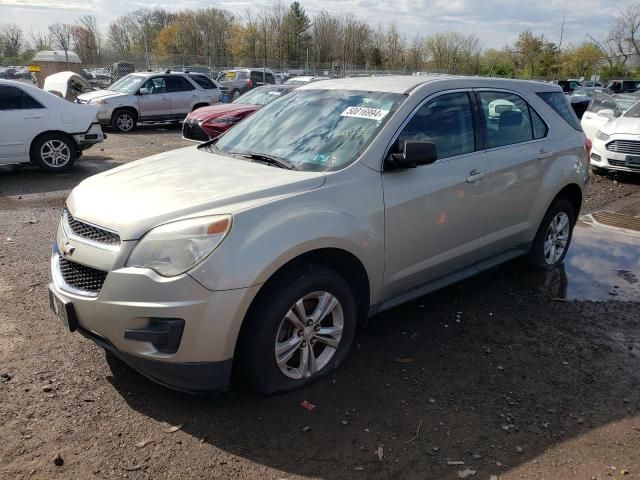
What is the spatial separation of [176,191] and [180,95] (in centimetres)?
1500

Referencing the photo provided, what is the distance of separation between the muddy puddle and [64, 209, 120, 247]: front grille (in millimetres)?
3741

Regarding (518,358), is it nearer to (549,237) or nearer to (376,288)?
(376,288)

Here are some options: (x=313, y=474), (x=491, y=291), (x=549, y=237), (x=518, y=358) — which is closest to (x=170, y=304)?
(x=313, y=474)

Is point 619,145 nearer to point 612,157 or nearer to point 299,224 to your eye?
point 612,157

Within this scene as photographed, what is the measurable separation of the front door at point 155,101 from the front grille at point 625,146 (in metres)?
12.4

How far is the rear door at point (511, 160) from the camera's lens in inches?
168

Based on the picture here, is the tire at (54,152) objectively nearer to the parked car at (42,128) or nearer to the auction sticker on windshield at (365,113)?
the parked car at (42,128)

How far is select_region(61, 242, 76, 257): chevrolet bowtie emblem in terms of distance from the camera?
3.04 meters

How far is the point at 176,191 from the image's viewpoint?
3.16 meters

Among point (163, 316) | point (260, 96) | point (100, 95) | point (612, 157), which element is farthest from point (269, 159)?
point (100, 95)

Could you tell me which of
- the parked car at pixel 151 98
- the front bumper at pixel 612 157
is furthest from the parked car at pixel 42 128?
the front bumper at pixel 612 157

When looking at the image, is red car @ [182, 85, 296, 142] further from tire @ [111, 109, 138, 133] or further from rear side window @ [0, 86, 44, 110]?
tire @ [111, 109, 138, 133]

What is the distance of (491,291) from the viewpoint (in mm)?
4863

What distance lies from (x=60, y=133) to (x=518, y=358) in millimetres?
8944
